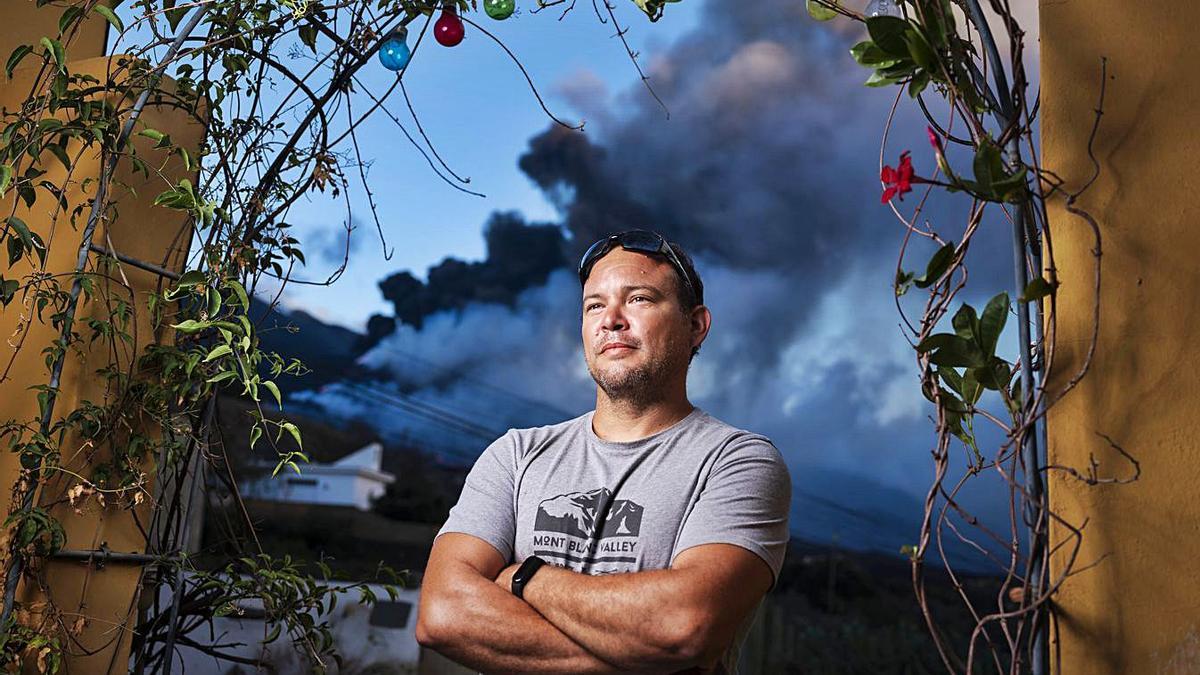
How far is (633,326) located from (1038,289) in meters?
0.76

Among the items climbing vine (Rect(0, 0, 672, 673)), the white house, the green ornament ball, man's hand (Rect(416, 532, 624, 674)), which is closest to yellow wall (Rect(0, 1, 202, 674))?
climbing vine (Rect(0, 0, 672, 673))

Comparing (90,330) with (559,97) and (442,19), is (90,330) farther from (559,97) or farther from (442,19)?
(559,97)

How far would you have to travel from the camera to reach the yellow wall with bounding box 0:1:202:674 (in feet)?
6.72

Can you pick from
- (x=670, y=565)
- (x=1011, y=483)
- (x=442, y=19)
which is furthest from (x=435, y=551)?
(x=442, y=19)

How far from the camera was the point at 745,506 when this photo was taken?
5.03 ft

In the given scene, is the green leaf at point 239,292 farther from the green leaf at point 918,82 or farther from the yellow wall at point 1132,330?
the yellow wall at point 1132,330

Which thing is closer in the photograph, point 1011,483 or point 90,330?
point 1011,483

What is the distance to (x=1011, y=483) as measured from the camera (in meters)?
1.10

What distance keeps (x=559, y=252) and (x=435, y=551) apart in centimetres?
635

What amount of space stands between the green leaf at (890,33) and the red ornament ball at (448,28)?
1338 millimetres

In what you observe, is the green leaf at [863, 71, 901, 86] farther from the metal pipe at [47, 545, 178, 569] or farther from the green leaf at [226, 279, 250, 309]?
the metal pipe at [47, 545, 178, 569]

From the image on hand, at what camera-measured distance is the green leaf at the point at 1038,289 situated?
111cm

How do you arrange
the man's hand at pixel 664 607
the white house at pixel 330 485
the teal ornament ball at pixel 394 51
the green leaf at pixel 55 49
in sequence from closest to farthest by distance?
the man's hand at pixel 664 607 → the green leaf at pixel 55 49 → the teal ornament ball at pixel 394 51 → the white house at pixel 330 485

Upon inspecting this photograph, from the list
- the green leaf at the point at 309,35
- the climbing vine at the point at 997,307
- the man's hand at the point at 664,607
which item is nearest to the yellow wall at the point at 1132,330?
the climbing vine at the point at 997,307
